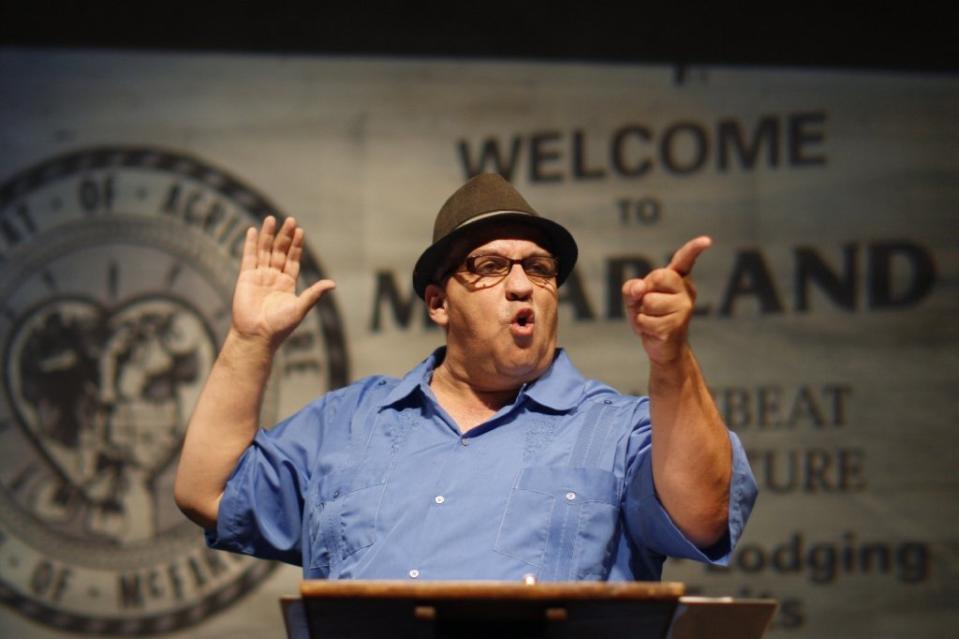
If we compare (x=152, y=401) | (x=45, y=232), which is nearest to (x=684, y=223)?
(x=152, y=401)

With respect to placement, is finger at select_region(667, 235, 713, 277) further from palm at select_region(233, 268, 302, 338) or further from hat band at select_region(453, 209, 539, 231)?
palm at select_region(233, 268, 302, 338)

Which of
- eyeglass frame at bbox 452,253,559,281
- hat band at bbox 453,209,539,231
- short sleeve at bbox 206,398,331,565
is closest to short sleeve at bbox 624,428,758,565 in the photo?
eyeglass frame at bbox 452,253,559,281

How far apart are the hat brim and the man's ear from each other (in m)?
0.02

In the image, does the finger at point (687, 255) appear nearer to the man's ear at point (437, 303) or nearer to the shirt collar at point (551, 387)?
the shirt collar at point (551, 387)

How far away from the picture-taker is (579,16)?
3.73m

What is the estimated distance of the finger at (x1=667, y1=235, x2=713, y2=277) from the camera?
204 centimetres

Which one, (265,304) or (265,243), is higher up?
(265,243)

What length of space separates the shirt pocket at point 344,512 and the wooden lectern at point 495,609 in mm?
537

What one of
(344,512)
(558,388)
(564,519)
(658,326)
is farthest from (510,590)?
(558,388)

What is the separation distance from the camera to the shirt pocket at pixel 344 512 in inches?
96.1

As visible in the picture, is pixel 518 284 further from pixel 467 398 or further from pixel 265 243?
pixel 265 243

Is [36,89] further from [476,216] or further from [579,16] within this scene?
[476,216]

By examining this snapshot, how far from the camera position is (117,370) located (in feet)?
12.5

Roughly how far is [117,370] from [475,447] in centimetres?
163
